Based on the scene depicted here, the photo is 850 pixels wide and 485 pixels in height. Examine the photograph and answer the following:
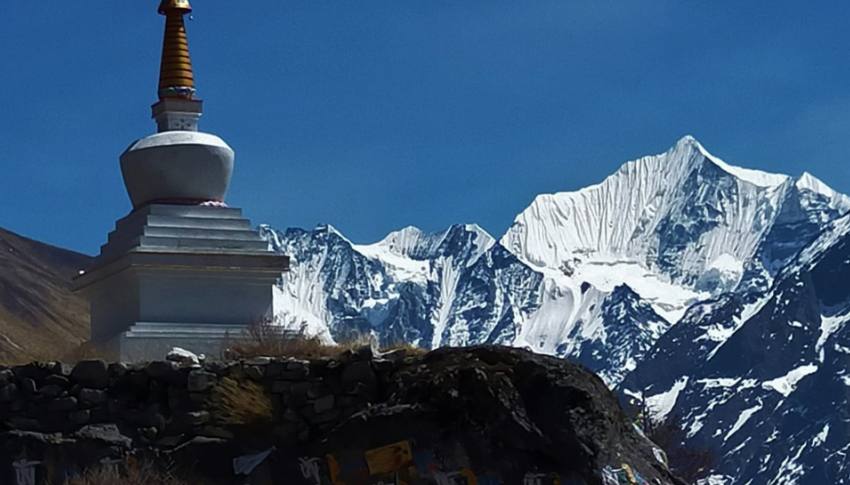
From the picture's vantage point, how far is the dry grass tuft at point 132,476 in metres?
16.6

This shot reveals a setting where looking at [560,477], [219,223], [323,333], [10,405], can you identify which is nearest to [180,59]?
[219,223]

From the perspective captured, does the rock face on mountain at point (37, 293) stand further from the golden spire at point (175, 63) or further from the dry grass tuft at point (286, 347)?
the dry grass tuft at point (286, 347)

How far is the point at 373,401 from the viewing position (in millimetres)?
17172

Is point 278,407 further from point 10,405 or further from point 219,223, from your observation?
point 219,223

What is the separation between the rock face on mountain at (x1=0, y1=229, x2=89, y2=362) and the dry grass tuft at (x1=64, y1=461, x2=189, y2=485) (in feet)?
241

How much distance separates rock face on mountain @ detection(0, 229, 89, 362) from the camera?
100144mm

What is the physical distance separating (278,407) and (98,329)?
972 centimetres

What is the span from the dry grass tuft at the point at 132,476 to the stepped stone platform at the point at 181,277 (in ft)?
25.1

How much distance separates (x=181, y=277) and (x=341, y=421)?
351 inches

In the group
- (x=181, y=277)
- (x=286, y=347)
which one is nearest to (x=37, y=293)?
(x=181, y=277)

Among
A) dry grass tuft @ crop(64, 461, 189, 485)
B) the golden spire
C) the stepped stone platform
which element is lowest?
dry grass tuft @ crop(64, 461, 189, 485)

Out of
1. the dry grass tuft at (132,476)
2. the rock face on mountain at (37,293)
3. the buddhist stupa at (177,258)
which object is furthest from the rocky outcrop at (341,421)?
the rock face on mountain at (37,293)

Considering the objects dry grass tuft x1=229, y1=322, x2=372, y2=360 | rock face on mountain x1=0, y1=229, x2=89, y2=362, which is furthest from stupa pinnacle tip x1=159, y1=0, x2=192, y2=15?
rock face on mountain x1=0, y1=229, x2=89, y2=362

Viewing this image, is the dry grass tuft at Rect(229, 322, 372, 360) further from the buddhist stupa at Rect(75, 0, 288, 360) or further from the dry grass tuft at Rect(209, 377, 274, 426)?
the buddhist stupa at Rect(75, 0, 288, 360)
